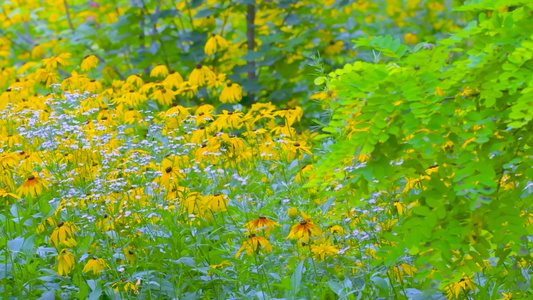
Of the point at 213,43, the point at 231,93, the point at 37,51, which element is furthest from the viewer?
the point at 37,51

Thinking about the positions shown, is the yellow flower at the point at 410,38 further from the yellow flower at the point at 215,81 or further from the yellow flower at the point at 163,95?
the yellow flower at the point at 163,95

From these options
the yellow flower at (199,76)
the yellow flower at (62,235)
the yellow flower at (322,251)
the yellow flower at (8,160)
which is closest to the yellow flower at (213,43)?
the yellow flower at (199,76)

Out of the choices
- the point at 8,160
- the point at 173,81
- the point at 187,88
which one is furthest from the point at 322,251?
the point at 173,81

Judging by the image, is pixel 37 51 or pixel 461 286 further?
pixel 37 51

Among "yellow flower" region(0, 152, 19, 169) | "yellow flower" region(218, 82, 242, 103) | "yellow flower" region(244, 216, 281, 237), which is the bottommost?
"yellow flower" region(218, 82, 242, 103)

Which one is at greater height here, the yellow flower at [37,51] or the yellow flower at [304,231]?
the yellow flower at [304,231]

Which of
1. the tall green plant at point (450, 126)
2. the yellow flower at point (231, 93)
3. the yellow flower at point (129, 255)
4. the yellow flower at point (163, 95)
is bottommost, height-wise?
the yellow flower at point (231, 93)

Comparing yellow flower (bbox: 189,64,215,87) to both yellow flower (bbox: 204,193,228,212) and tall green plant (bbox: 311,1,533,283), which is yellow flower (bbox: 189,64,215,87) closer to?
yellow flower (bbox: 204,193,228,212)

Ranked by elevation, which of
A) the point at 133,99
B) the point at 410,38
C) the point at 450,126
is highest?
the point at 450,126

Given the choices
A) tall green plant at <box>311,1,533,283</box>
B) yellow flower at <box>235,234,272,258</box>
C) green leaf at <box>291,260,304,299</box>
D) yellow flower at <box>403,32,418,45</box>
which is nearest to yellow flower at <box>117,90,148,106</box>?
yellow flower at <box>235,234,272,258</box>

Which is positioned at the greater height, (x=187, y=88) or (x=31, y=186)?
(x=31, y=186)

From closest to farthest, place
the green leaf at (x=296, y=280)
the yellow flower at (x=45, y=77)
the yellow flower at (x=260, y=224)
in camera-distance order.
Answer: the green leaf at (x=296, y=280) < the yellow flower at (x=260, y=224) < the yellow flower at (x=45, y=77)

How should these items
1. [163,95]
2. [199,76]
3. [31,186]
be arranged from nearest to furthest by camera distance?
1. [31,186]
2. [163,95]
3. [199,76]

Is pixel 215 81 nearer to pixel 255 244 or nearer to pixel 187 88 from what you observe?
pixel 187 88
